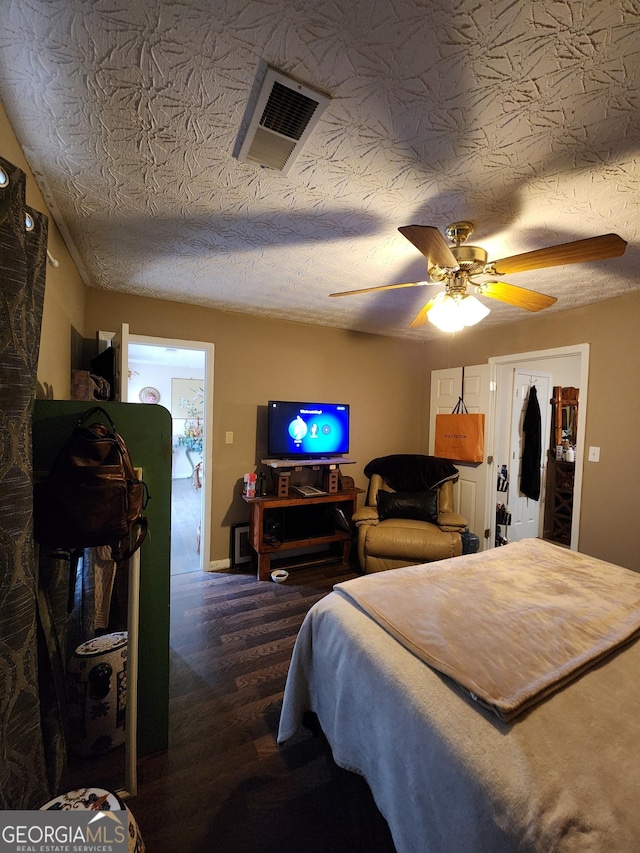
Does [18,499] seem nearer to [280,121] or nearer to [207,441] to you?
[280,121]

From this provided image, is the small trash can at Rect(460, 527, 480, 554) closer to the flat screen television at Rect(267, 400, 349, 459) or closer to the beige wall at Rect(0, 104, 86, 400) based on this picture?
the flat screen television at Rect(267, 400, 349, 459)

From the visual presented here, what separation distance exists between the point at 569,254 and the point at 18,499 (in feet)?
7.18

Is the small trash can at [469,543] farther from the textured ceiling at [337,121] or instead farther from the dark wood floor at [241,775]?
the textured ceiling at [337,121]

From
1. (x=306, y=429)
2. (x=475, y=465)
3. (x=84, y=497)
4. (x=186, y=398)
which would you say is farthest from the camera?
(x=186, y=398)

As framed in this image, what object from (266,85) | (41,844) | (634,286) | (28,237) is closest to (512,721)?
(41,844)

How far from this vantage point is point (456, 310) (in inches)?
69.7

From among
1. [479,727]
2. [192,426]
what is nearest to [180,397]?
[192,426]

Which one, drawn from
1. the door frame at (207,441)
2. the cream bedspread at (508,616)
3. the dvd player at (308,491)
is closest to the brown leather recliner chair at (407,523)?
the dvd player at (308,491)

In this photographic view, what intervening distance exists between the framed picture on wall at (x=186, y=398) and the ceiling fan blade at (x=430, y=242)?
636 cm

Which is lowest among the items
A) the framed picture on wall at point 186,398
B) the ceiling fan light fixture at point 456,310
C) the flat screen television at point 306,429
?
the flat screen television at point 306,429

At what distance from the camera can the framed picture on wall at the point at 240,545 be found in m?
3.30

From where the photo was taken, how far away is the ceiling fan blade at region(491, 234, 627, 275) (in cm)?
131

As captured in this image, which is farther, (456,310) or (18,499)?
(456,310)

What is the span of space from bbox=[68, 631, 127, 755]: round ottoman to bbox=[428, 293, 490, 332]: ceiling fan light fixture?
221 centimetres
